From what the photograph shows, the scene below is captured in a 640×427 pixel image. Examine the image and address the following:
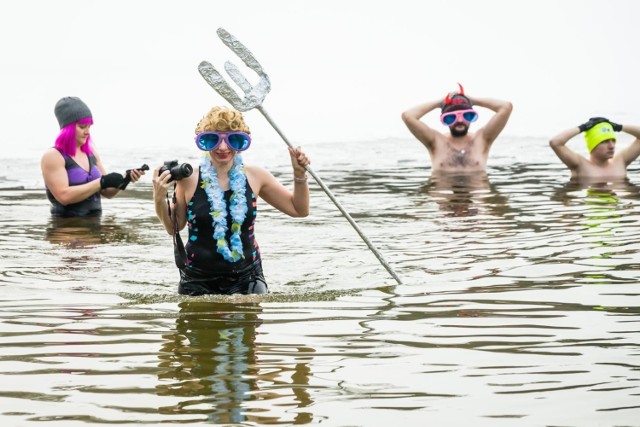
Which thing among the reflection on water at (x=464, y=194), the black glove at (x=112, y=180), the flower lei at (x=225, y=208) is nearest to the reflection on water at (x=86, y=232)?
the black glove at (x=112, y=180)

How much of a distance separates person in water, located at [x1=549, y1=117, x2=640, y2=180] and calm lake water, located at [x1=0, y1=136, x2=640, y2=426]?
1741 mm

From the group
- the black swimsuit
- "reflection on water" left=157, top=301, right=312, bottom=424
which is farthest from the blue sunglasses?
"reflection on water" left=157, top=301, right=312, bottom=424

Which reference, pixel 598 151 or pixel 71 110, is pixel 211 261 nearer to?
pixel 71 110

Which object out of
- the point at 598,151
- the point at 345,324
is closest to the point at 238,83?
the point at 345,324

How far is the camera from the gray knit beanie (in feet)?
36.1

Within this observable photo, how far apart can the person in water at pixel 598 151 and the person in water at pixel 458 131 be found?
78 cm

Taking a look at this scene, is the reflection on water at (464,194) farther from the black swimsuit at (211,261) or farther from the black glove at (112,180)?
the black swimsuit at (211,261)

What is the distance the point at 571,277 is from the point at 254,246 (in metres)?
1.98

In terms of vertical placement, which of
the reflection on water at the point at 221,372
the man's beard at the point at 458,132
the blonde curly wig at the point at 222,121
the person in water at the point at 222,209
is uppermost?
the blonde curly wig at the point at 222,121

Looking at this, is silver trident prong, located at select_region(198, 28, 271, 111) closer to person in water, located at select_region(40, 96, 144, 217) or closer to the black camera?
the black camera

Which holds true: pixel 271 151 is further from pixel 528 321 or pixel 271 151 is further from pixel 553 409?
pixel 553 409

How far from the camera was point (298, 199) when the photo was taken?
738 cm

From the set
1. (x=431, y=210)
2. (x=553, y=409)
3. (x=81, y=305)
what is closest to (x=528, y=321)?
(x=553, y=409)

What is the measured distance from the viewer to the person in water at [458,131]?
45.7 ft
